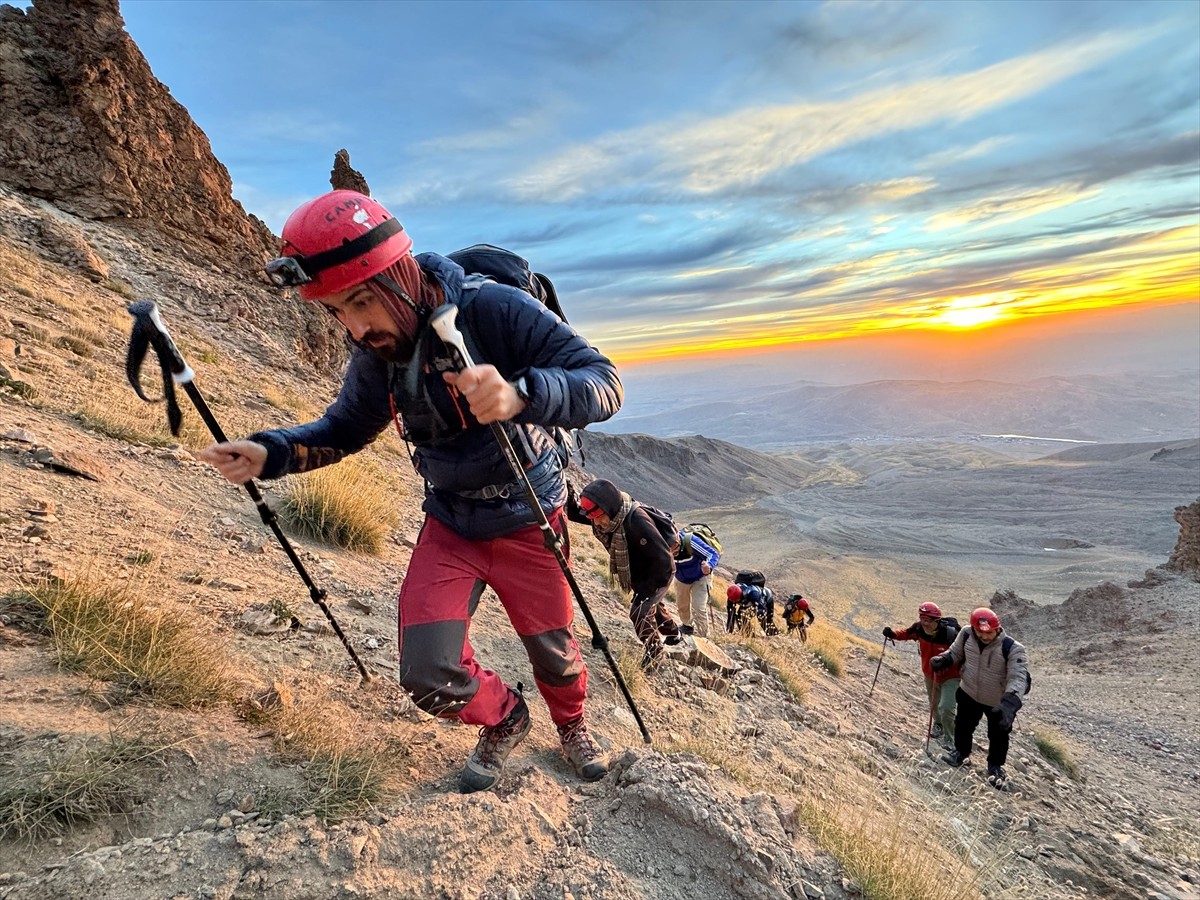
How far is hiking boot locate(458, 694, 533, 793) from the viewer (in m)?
2.49

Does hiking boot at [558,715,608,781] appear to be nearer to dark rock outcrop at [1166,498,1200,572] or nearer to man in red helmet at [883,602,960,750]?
man in red helmet at [883,602,960,750]

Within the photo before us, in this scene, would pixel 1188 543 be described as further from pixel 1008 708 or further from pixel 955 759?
pixel 1008 708

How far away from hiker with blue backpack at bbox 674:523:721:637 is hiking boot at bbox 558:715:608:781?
4742 millimetres

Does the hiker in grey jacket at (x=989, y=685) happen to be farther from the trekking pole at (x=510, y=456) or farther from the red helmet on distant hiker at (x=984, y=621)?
the trekking pole at (x=510, y=456)

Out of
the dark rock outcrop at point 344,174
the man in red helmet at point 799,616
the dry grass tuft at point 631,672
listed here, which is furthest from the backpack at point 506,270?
the dark rock outcrop at point 344,174

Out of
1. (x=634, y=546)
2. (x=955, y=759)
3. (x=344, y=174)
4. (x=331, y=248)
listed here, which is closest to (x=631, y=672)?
(x=634, y=546)

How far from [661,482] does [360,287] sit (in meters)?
91.0

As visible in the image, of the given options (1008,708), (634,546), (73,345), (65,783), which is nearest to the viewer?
(65,783)

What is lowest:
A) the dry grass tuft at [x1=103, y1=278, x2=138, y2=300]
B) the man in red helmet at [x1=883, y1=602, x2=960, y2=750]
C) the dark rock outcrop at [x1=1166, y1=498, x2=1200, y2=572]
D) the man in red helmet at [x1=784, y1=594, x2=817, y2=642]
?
the dark rock outcrop at [x1=1166, y1=498, x2=1200, y2=572]

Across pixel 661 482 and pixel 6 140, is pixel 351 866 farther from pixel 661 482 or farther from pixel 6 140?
pixel 661 482

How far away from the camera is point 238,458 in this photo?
2.37 m

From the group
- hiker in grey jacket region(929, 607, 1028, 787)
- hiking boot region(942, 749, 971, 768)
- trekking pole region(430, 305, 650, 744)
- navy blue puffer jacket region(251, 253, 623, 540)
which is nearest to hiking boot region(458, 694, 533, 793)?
trekking pole region(430, 305, 650, 744)

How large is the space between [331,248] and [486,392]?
2.31 feet

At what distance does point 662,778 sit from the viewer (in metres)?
2.54
